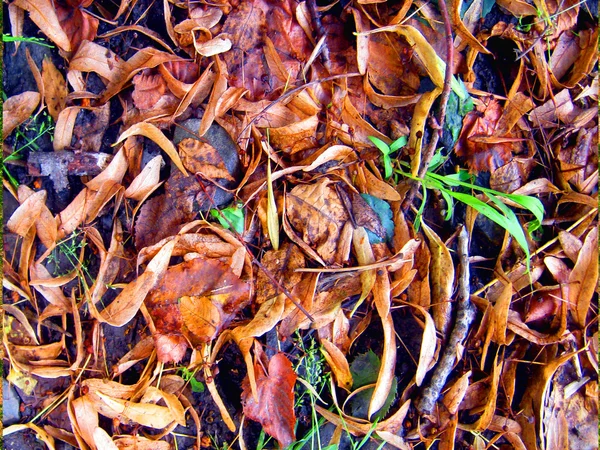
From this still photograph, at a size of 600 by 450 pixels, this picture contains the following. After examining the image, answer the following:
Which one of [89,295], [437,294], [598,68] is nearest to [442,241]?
[437,294]

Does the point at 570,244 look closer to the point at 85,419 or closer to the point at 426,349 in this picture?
the point at 426,349

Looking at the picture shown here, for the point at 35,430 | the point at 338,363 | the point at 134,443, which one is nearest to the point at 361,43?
the point at 338,363

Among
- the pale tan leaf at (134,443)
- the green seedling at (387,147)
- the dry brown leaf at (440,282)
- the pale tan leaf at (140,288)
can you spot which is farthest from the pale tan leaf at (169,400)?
the green seedling at (387,147)

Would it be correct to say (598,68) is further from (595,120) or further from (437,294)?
(437,294)

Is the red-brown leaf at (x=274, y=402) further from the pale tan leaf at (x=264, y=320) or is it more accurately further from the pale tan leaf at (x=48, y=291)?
the pale tan leaf at (x=48, y=291)

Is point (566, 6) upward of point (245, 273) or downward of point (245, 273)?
upward
